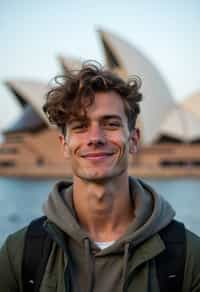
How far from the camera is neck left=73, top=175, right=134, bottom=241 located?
142cm

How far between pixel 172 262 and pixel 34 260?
418 millimetres

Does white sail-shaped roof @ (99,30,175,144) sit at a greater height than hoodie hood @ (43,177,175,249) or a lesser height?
greater

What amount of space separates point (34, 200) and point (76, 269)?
14.7 metres

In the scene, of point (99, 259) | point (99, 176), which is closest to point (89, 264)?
point (99, 259)

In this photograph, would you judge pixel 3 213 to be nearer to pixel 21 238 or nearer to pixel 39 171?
pixel 21 238

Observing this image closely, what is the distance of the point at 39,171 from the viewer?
34844 mm

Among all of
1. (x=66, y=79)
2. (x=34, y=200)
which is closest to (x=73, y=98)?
(x=66, y=79)

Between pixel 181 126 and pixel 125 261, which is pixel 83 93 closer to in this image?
pixel 125 261

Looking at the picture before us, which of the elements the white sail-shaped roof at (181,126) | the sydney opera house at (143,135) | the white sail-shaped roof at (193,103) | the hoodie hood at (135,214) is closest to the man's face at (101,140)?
the hoodie hood at (135,214)

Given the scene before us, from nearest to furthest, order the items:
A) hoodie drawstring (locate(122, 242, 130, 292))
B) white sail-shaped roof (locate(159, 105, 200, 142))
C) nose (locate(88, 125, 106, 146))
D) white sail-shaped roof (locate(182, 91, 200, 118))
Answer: hoodie drawstring (locate(122, 242, 130, 292)) < nose (locate(88, 125, 106, 146)) < white sail-shaped roof (locate(159, 105, 200, 142)) < white sail-shaped roof (locate(182, 91, 200, 118))

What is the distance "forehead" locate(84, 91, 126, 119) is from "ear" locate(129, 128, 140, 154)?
0.29 ft

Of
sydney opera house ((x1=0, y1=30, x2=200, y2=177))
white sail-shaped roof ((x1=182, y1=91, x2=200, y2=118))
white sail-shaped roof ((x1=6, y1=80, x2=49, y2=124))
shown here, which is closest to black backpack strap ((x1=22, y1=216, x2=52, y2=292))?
sydney opera house ((x1=0, y1=30, x2=200, y2=177))

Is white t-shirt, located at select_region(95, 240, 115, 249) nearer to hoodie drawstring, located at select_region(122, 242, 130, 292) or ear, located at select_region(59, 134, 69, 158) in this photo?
hoodie drawstring, located at select_region(122, 242, 130, 292)

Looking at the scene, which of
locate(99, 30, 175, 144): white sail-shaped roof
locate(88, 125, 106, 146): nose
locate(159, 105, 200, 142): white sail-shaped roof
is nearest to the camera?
locate(88, 125, 106, 146): nose
